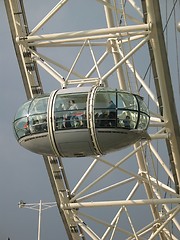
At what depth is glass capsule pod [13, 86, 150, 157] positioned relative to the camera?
63.2 feet

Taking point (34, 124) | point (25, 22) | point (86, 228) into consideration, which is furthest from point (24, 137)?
point (86, 228)

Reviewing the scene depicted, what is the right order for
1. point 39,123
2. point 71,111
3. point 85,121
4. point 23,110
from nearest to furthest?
point 85,121, point 71,111, point 39,123, point 23,110

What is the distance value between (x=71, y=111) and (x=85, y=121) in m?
0.49

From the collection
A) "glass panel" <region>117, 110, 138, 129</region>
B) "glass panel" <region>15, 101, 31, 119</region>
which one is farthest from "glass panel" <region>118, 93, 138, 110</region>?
"glass panel" <region>15, 101, 31, 119</region>

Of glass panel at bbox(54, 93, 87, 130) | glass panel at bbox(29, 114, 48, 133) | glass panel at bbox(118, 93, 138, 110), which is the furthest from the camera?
glass panel at bbox(29, 114, 48, 133)

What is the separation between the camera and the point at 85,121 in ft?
63.2

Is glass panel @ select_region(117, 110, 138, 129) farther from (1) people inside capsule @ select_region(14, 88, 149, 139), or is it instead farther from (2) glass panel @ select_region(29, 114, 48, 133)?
(2) glass panel @ select_region(29, 114, 48, 133)

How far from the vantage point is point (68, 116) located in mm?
19406

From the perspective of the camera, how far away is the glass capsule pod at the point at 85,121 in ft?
63.2

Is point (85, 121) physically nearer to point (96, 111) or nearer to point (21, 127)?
point (96, 111)

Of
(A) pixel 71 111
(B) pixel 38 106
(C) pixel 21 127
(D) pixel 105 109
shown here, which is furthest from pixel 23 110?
(D) pixel 105 109

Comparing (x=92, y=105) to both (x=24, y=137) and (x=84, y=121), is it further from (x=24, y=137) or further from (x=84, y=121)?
(x=24, y=137)

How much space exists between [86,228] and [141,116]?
32.4 feet

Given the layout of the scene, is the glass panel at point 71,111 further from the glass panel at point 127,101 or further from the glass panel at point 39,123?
the glass panel at point 127,101
